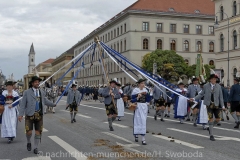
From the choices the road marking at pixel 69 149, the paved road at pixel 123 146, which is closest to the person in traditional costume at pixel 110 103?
the paved road at pixel 123 146

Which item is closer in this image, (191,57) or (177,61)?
(177,61)

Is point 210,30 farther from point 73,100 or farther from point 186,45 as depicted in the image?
point 73,100

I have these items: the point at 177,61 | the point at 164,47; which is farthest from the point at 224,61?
the point at 164,47

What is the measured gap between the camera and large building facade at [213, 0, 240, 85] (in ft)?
167

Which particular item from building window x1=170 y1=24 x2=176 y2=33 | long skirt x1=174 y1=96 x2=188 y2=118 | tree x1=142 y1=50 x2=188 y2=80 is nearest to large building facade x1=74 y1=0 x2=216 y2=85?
building window x1=170 y1=24 x2=176 y2=33

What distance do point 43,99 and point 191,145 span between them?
4237mm

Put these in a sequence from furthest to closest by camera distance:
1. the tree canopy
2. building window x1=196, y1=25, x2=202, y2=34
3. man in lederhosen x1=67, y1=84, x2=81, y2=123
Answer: building window x1=196, y1=25, x2=202, y2=34, the tree canopy, man in lederhosen x1=67, y1=84, x2=81, y2=123

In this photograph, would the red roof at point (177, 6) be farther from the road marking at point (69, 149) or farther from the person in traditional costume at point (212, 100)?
the road marking at point (69, 149)

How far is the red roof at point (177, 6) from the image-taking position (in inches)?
2904

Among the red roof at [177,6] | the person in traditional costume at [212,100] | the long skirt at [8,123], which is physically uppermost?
the red roof at [177,6]

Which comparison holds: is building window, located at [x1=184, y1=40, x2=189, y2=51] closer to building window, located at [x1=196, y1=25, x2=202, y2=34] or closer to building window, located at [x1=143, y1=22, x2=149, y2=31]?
building window, located at [x1=196, y1=25, x2=202, y2=34]

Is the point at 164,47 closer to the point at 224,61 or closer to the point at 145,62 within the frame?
the point at 145,62

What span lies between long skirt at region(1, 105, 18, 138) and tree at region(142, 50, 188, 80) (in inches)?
1973

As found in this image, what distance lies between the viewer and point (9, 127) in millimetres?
11305
